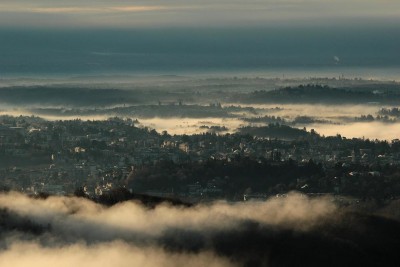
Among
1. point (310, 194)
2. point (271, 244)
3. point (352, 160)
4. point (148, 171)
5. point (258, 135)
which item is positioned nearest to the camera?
point (271, 244)

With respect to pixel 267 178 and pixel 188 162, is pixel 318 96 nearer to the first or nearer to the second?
pixel 188 162

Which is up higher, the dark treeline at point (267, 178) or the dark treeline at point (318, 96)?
the dark treeline at point (318, 96)

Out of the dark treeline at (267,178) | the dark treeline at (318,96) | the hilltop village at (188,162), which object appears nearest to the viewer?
the dark treeline at (267,178)

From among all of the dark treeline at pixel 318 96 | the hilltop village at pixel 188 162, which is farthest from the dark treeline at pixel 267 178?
the dark treeline at pixel 318 96

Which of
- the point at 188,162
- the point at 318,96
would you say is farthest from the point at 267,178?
the point at 318,96

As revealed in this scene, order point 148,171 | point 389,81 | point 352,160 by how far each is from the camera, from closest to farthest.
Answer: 1. point 148,171
2. point 352,160
3. point 389,81

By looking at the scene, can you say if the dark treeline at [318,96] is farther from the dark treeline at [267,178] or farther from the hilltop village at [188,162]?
the dark treeline at [267,178]

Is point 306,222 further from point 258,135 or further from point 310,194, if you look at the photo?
point 258,135

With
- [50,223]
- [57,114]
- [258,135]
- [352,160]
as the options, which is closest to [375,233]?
[50,223]

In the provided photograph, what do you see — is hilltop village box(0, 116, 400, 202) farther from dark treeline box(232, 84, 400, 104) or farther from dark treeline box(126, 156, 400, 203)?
dark treeline box(232, 84, 400, 104)
